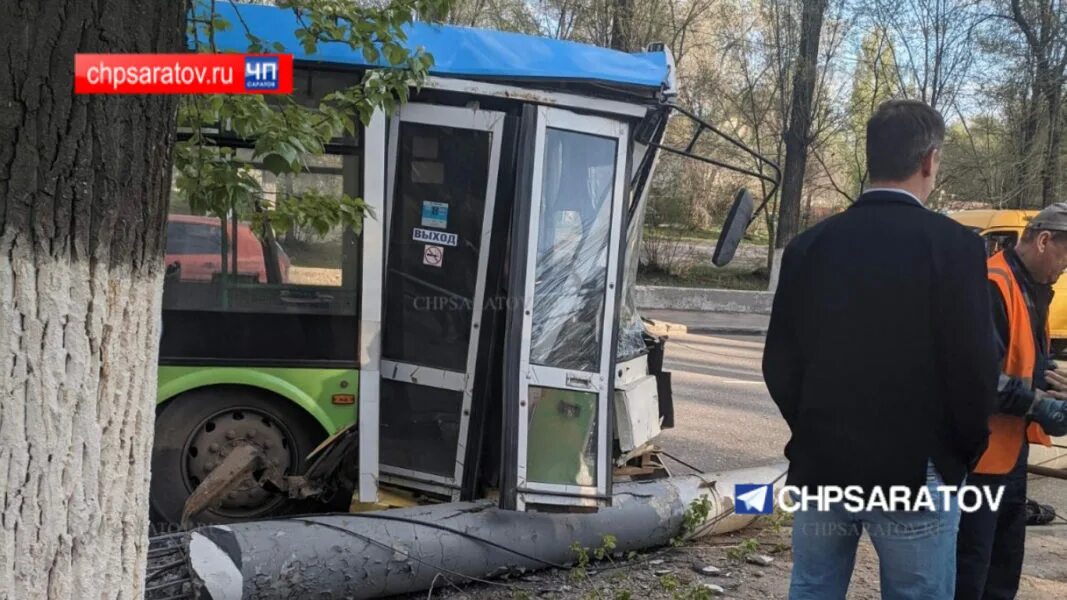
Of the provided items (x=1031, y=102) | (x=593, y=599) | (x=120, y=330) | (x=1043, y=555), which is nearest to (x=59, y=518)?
(x=120, y=330)

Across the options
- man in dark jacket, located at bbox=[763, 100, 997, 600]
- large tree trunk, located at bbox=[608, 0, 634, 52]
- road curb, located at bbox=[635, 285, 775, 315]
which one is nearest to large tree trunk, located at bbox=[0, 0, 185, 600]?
man in dark jacket, located at bbox=[763, 100, 997, 600]

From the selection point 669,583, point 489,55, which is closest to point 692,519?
point 669,583

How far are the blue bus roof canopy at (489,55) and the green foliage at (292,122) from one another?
0.95 m

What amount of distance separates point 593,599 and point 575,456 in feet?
2.32

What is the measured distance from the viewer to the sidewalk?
16.5 m

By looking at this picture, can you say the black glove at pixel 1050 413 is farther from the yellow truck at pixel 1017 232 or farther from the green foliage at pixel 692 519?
the yellow truck at pixel 1017 232

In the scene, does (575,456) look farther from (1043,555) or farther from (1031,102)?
(1031,102)

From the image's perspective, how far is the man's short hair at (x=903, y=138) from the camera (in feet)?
7.77

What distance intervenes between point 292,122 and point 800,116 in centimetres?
1953

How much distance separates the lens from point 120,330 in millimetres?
2000

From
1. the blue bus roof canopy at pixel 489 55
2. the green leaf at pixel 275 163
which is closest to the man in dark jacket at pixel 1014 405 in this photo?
the blue bus roof canopy at pixel 489 55

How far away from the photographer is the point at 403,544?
4.18 metres

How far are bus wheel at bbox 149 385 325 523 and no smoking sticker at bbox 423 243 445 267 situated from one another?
1.03 m

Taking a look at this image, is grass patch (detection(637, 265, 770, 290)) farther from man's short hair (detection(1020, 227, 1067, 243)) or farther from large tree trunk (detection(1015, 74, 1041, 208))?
man's short hair (detection(1020, 227, 1067, 243))
